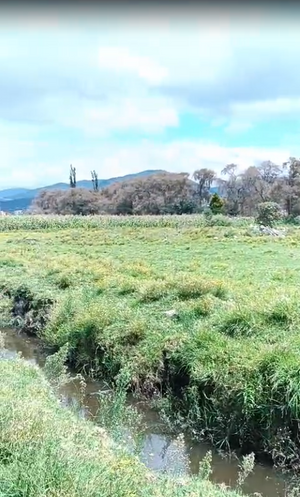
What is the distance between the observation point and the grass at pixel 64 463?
404 centimetres

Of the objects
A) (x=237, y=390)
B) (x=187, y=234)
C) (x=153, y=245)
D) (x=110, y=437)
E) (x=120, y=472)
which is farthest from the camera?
A: (x=187, y=234)

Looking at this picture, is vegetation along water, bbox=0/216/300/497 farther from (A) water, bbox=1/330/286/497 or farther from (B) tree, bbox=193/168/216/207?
(B) tree, bbox=193/168/216/207

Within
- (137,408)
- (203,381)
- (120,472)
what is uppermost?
(120,472)

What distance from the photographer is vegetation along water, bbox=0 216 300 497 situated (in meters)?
4.61

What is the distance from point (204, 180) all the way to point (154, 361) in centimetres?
6258

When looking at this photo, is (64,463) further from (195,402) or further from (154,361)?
(154,361)

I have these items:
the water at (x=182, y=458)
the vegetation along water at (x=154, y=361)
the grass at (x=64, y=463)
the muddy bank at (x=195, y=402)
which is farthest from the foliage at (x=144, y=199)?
the grass at (x=64, y=463)

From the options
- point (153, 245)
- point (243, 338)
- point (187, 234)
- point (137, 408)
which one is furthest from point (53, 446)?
point (187, 234)

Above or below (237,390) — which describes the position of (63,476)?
above

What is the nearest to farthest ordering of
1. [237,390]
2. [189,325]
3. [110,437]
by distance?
[110,437] → [237,390] → [189,325]

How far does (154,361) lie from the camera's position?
8.84m

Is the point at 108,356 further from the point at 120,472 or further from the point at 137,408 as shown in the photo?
the point at 120,472

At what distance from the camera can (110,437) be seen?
20.4 feet

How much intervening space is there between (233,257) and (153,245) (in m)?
6.95
